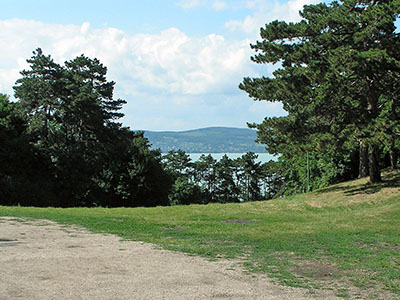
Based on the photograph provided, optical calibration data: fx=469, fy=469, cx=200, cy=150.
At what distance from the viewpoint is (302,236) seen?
16.1m

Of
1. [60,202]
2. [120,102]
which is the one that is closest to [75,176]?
[60,202]

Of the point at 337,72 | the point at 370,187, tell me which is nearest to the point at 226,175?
the point at 370,187

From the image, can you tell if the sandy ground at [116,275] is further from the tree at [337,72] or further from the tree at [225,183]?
the tree at [225,183]

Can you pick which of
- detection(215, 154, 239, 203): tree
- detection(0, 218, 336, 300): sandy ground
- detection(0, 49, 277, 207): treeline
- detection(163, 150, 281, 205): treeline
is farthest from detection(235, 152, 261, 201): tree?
detection(0, 218, 336, 300): sandy ground

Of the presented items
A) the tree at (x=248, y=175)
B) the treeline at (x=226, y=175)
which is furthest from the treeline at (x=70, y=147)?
the tree at (x=248, y=175)

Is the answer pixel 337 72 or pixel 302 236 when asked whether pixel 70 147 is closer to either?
pixel 337 72

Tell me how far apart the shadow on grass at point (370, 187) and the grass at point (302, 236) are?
74 mm

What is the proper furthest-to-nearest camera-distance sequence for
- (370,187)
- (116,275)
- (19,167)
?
(19,167)
(370,187)
(116,275)

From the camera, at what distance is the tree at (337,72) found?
26202mm

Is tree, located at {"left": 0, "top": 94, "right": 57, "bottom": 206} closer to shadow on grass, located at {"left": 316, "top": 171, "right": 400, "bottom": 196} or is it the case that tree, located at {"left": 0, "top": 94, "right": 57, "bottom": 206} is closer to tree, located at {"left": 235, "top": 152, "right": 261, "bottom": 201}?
shadow on grass, located at {"left": 316, "top": 171, "right": 400, "bottom": 196}

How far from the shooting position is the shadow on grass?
2892 cm

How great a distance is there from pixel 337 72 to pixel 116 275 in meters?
21.3

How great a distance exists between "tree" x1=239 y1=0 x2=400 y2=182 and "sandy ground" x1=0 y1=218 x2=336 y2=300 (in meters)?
17.5

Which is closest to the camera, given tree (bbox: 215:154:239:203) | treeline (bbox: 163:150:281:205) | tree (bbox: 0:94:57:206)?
tree (bbox: 0:94:57:206)
